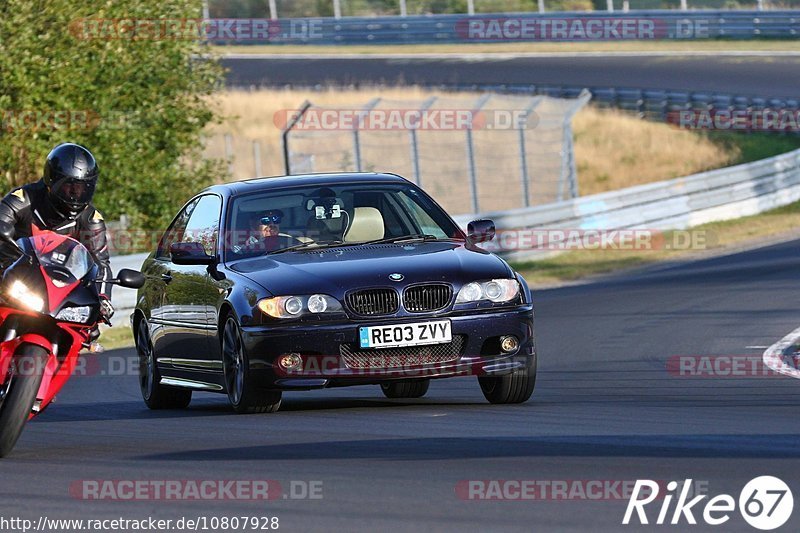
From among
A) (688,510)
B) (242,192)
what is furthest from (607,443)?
(242,192)

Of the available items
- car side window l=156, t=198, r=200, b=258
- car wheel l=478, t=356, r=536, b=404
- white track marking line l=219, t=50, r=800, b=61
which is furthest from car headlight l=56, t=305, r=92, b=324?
white track marking line l=219, t=50, r=800, b=61

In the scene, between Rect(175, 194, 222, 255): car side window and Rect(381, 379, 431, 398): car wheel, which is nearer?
Rect(175, 194, 222, 255): car side window

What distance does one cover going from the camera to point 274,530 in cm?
602

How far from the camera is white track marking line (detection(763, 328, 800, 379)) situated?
37.6 feet

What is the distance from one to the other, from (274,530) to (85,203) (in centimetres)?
326

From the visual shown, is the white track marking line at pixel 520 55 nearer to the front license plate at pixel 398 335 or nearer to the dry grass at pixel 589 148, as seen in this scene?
the dry grass at pixel 589 148

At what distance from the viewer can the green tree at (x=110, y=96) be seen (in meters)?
21.8

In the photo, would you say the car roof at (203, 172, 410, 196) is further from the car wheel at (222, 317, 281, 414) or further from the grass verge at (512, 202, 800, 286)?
the grass verge at (512, 202, 800, 286)

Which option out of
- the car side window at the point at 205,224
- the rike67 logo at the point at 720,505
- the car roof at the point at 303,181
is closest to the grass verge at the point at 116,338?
the car side window at the point at 205,224

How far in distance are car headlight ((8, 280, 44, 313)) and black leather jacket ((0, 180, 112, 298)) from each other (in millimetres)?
612

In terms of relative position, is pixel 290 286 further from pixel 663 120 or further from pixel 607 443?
pixel 663 120

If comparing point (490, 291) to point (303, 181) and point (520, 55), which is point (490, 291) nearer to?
point (303, 181)

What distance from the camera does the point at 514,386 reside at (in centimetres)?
989

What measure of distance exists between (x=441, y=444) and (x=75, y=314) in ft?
6.49
